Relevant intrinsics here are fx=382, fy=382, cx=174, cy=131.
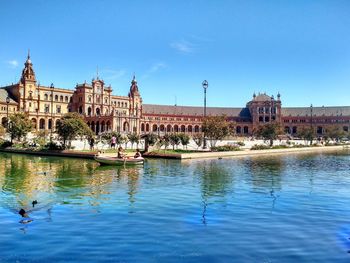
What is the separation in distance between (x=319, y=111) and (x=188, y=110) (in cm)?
5755

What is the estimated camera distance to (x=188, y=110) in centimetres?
16100

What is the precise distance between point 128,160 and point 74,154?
12002 mm

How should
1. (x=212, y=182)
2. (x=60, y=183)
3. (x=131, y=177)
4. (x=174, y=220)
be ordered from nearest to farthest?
1. (x=174, y=220)
2. (x=60, y=183)
3. (x=212, y=182)
4. (x=131, y=177)

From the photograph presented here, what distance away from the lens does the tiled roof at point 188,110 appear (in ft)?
499

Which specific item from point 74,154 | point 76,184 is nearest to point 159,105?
point 74,154

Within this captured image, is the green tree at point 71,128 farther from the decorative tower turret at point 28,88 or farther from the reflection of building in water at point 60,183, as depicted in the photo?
the decorative tower turret at point 28,88

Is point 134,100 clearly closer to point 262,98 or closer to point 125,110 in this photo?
point 125,110

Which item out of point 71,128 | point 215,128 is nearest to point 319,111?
point 215,128

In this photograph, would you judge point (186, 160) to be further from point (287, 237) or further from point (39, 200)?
point (287, 237)

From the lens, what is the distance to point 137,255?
11.8 meters

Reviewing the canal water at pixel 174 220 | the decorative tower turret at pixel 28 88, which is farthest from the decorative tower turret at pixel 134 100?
the canal water at pixel 174 220

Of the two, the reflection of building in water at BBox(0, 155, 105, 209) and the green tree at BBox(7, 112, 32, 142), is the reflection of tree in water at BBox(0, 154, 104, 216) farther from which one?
the green tree at BBox(7, 112, 32, 142)

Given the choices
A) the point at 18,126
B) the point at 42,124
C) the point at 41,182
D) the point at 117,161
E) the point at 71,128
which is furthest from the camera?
the point at 42,124

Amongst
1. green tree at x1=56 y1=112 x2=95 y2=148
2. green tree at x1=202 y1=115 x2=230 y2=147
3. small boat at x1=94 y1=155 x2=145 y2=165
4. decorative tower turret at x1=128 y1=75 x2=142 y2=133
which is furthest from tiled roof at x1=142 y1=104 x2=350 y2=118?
small boat at x1=94 y1=155 x2=145 y2=165
